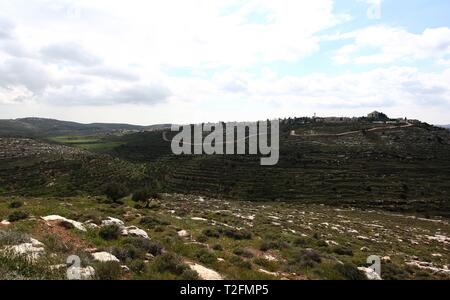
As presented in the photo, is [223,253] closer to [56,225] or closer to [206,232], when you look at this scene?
[206,232]

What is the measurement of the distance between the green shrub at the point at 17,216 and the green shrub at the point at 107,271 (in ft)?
30.9

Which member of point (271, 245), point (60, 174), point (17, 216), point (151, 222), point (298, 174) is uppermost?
point (17, 216)

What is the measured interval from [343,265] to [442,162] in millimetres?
121043

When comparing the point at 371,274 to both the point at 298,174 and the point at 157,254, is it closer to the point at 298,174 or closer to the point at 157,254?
the point at 157,254

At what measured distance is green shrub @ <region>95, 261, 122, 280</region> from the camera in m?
10.8

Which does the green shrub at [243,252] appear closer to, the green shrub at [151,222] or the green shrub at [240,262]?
the green shrub at [240,262]

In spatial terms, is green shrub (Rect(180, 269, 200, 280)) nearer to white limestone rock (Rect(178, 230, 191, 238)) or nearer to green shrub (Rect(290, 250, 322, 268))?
green shrub (Rect(290, 250, 322, 268))

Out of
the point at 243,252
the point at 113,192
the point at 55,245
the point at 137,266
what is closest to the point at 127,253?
the point at 137,266

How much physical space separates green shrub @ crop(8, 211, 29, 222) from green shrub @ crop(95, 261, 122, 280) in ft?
30.9

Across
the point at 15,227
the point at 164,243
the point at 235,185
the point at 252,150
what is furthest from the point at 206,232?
the point at 252,150

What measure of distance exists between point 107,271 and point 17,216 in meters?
10.1

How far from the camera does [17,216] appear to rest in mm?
18391

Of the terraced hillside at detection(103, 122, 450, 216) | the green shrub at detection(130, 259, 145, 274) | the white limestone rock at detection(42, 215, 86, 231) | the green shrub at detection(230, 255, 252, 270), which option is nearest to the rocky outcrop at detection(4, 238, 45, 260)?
the green shrub at detection(130, 259, 145, 274)
